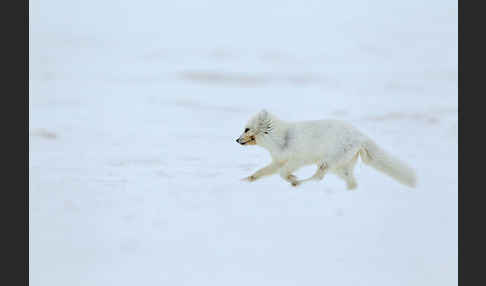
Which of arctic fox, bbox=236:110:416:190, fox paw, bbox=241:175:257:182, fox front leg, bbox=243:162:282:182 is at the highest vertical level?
arctic fox, bbox=236:110:416:190

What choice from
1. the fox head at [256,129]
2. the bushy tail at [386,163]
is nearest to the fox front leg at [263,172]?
the fox head at [256,129]

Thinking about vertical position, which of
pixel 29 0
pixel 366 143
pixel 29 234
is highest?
pixel 29 0

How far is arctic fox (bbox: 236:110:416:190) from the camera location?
143 inches

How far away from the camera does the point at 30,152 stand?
398cm

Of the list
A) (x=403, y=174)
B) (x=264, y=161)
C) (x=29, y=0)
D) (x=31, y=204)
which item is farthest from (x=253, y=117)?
(x=29, y=0)

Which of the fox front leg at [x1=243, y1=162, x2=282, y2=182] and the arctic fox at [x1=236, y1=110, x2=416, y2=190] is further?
the fox front leg at [x1=243, y1=162, x2=282, y2=182]

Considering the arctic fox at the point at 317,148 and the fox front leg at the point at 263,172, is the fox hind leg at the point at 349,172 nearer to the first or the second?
the arctic fox at the point at 317,148

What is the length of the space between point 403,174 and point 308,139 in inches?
21.9

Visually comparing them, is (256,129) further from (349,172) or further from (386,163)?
(386,163)

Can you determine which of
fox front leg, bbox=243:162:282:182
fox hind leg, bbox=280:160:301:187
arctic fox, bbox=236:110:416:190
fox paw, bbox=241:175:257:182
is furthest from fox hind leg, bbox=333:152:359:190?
fox paw, bbox=241:175:257:182

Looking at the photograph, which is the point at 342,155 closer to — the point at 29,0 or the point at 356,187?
the point at 356,187

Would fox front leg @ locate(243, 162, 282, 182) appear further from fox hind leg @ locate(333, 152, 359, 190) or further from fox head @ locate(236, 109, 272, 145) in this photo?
fox hind leg @ locate(333, 152, 359, 190)

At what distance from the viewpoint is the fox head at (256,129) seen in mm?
3688

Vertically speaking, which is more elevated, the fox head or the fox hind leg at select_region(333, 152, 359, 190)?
the fox head
